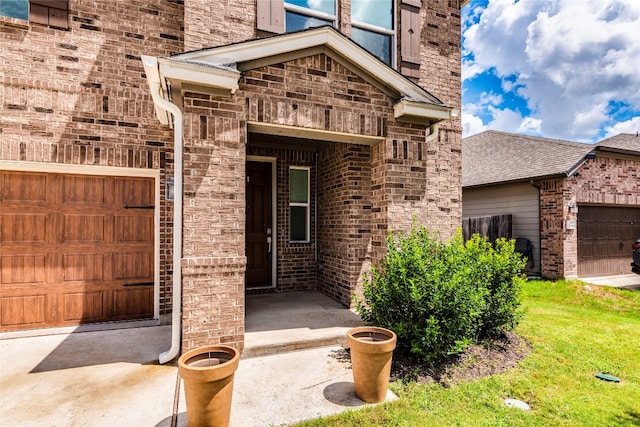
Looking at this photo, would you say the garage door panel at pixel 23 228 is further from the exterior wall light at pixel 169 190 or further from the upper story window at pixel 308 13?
the upper story window at pixel 308 13

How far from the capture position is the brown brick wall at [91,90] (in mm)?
4359

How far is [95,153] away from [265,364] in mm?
3888

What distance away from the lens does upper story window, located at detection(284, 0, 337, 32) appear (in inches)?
210

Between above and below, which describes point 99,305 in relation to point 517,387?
above

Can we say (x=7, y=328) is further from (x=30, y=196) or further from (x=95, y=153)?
(x=95, y=153)

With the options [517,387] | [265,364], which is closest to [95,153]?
[265,364]

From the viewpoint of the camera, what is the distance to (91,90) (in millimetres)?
4668

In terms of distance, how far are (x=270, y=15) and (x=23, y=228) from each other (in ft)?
16.1

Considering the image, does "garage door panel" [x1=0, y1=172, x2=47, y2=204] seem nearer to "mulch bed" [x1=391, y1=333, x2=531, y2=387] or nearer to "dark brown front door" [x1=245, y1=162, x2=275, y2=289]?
"dark brown front door" [x1=245, y1=162, x2=275, y2=289]

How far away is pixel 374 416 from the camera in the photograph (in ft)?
9.11

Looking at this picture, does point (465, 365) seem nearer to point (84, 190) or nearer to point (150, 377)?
point (150, 377)

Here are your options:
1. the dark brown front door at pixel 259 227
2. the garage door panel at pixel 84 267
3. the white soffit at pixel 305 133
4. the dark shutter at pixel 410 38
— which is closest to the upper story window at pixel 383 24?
the dark shutter at pixel 410 38

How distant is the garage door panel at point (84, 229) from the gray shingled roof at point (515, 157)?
1101 centimetres

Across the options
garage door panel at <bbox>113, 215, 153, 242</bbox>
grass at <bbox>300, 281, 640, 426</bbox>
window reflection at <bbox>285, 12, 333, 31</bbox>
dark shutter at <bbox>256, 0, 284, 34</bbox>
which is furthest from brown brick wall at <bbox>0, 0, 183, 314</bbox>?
grass at <bbox>300, 281, 640, 426</bbox>
